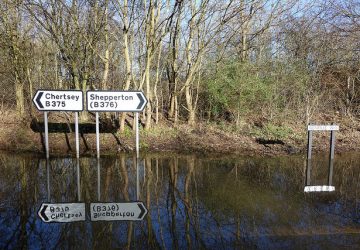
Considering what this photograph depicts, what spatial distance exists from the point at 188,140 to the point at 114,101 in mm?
3262

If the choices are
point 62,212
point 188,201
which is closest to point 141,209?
point 188,201

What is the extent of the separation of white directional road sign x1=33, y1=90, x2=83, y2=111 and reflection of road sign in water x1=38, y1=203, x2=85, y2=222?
12.8ft

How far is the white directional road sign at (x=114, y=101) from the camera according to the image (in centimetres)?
853

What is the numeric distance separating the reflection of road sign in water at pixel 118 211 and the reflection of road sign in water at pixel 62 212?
0.61 ft

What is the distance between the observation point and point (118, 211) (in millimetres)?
4961

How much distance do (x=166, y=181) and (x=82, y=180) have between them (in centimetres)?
176

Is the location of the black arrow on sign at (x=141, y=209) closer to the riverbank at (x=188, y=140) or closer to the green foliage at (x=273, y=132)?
the riverbank at (x=188, y=140)

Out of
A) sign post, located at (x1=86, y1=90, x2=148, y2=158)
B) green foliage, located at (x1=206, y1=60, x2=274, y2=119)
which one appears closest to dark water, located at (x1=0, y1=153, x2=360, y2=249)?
sign post, located at (x1=86, y1=90, x2=148, y2=158)

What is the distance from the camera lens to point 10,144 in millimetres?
10156

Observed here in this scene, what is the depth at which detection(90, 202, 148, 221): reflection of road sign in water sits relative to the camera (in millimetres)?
4750


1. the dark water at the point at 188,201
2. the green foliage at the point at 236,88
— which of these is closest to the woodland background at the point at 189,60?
the green foliage at the point at 236,88

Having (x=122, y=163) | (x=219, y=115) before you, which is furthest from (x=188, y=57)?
(x=122, y=163)

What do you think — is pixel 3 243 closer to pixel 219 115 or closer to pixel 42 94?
pixel 42 94

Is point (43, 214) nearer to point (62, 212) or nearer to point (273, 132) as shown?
point (62, 212)
